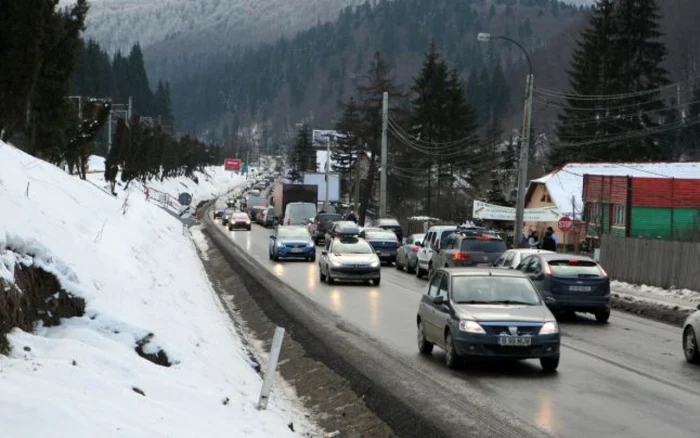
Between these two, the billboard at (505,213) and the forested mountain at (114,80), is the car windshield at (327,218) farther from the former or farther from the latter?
the forested mountain at (114,80)

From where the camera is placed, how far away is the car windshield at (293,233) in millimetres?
42625

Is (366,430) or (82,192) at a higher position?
(82,192)

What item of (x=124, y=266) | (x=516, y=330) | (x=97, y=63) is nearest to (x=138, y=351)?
(x=516, y=330)

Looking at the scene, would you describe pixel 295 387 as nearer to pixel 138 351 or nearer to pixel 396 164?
pixel 138 351

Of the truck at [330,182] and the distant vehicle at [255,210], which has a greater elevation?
the truck at [330,182]

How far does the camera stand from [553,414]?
1072cm

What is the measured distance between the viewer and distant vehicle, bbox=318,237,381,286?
3062 cm

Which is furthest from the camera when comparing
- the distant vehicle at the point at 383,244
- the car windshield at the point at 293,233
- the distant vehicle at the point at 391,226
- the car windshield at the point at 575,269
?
the distant vehicle at the point at 391,226

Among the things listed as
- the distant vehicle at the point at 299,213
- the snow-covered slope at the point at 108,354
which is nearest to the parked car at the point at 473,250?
the snow-covered slope at the point at 108,354

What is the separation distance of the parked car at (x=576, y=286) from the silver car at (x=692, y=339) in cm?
574

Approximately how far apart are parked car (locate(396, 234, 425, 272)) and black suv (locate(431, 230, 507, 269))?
19.6 feet

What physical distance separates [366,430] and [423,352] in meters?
5.36

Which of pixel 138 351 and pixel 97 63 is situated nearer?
pixel 138 351

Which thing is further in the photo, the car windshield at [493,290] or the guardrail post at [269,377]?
the car windshield at [493,290]
